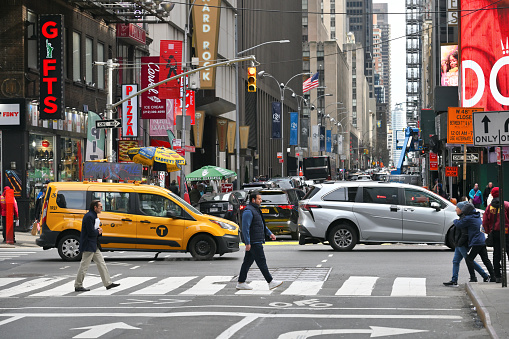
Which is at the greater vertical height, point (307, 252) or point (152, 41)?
point (152, 41)

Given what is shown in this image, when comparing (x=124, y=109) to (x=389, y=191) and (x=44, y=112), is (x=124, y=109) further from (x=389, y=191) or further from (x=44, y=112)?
(x=389, y=191)

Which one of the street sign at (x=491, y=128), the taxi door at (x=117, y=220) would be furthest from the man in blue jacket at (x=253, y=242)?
the taxi door at (x=117, y=220)

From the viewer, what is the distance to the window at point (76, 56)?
35781mm

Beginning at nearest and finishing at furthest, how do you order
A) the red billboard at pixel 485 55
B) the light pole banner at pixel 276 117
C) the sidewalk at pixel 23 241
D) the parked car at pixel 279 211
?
the sidewalk at pixel 23 241
the parked car at pixel 279 211
the red billboard at pixel 485 55
the light pole banner at pixel 276 117

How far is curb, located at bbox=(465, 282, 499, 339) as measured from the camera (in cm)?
1000

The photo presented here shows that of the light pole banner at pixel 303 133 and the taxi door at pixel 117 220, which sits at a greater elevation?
the light pole banner at pixel 303 133

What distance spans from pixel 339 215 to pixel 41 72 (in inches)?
545

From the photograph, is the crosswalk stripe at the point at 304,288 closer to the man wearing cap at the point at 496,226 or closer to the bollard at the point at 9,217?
the man wearing cap at the point at 496,226

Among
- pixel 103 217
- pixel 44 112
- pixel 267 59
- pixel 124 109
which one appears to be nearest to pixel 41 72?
pixel 44 112

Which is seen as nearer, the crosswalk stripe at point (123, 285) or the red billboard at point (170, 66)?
the crosswalk stripe at point (123, 285)

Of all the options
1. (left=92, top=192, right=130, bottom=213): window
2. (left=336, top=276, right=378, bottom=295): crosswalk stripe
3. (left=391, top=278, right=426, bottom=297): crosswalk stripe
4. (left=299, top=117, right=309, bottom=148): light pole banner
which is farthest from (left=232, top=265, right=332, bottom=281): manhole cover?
(left=299, top=117, right=309, bottom=148): light pole banner

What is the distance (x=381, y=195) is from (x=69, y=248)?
27.6ft

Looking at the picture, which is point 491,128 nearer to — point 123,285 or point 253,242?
point 253,242

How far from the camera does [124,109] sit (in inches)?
1578
